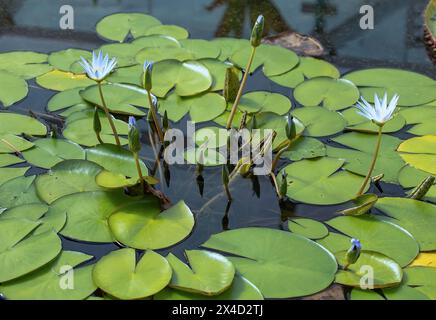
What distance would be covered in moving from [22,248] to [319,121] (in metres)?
0.99

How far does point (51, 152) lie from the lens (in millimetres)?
1986

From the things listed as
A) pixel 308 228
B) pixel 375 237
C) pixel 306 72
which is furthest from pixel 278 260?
pixel 306 72

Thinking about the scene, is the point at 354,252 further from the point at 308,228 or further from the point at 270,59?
the point at 270,59

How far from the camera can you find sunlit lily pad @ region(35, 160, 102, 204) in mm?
1820

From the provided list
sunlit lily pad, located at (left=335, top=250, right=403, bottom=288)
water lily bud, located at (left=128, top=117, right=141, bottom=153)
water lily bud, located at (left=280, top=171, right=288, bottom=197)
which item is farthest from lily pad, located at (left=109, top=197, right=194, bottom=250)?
sunlit lily pad, located at (left=335, top=250, right=403, bottom=288)

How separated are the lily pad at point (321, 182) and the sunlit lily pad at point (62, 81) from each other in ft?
2.59

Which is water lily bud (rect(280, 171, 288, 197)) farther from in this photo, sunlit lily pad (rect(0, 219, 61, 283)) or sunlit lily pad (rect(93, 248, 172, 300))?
sunlit lily pad (rect(0, 219, 61, 283))

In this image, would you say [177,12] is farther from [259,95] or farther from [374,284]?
[374,284]

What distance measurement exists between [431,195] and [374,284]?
1.42 ft

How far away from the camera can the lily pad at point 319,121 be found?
2131 millimetres

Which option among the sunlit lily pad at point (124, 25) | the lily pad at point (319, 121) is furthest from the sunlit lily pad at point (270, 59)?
the sunlit lily pad at point (124, 25)

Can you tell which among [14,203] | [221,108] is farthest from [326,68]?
[14,203]

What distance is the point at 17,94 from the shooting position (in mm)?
2254

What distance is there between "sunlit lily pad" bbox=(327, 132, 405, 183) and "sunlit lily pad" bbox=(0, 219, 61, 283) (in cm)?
85
